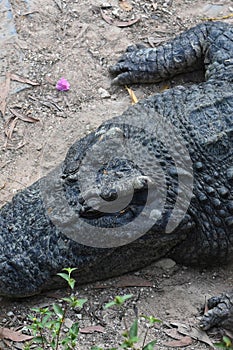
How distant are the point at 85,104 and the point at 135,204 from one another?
1719 mm

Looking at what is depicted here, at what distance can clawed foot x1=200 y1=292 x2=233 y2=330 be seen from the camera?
430 cm

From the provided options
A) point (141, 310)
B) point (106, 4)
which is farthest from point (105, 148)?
point (106, 4)

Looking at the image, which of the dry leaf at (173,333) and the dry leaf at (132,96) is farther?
the dry leaf at (132,96)

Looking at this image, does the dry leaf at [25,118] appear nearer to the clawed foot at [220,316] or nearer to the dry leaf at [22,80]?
the dry leaf at [22,80]

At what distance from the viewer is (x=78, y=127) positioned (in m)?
5.66

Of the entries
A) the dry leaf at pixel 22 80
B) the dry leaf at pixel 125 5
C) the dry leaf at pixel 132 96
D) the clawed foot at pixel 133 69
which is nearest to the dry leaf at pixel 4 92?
the dry leaf at pixel 22 80

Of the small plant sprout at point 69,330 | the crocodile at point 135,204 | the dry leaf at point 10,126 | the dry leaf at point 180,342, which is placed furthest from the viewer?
the dry leaf at point 10,126

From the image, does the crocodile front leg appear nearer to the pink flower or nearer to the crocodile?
the pink flower

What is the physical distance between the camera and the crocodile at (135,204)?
436 centimetres

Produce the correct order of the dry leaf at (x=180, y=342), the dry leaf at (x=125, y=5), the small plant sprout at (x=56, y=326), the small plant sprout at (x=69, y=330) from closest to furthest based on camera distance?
the small plant sprout at (x=69, y=330) < the small plant sprout at (x=56, y=326) < the dry leaf at (x=180, y=342) < the dry leaf at (x=125, y=5)

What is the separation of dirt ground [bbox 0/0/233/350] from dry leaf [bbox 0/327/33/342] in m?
0.03

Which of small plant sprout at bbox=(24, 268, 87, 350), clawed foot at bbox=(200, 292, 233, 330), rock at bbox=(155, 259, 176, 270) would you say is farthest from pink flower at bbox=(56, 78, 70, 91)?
clawed foot at bbox=(200, 292, 233, 330)

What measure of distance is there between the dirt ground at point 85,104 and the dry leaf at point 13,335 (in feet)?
0.10

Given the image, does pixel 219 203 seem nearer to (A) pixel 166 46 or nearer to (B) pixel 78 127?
(B) pixel 78 127
